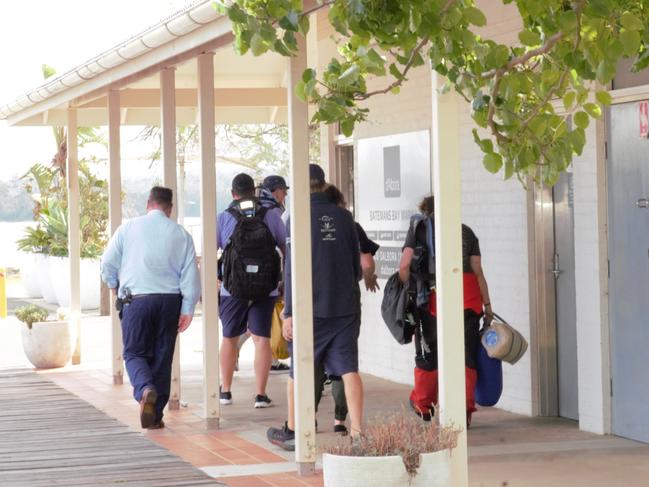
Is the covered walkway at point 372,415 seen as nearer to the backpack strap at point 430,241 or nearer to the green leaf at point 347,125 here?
the backpack strap at point 430,241

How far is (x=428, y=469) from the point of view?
18.8ft

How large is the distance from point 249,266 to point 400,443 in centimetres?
497

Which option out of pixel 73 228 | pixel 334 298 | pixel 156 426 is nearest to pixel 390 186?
pixel 156 426

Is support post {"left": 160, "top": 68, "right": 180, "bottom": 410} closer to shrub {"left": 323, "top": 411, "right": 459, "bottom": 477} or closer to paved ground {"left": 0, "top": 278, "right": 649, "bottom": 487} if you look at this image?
paved ground {"left": 0, "top": 278, "right": 649, "bottom": 487}

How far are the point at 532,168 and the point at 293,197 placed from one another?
265 centimetres

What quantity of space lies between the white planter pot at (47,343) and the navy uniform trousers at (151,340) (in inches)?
181

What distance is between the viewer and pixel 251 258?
10570 millimetres

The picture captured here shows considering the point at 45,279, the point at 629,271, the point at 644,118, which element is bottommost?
the point at 45,279

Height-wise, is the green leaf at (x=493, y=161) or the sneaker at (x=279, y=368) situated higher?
the green leaf at (x=493, y=161)

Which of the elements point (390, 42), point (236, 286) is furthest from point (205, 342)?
point (390, 42)

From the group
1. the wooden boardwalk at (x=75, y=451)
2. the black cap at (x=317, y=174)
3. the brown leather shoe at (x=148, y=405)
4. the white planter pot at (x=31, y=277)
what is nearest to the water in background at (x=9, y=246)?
the white planter pot at (x=31, y=277)

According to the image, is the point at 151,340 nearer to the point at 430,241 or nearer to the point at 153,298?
the point at 153,298

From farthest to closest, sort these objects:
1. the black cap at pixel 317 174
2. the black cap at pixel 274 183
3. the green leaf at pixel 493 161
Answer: the black cap at pixel 274 183 → the black cap at pixel 317 174 → the green leaf at pixel 493 161

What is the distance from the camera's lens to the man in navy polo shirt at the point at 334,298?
28.5 ft
